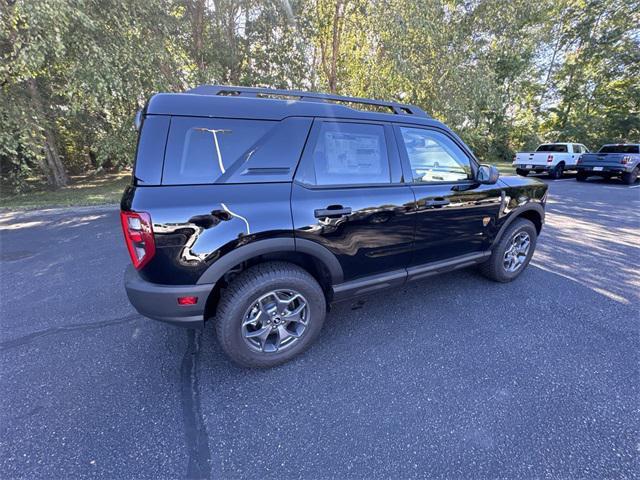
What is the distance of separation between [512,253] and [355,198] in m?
2.51

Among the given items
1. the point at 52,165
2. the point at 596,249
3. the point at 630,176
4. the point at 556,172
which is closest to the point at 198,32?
the point at 52,165

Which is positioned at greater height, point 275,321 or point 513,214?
point 513,214

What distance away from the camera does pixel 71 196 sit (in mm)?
9359

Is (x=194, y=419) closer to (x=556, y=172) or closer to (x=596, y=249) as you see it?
(x=596, y=249)

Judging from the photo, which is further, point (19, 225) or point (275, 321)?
point (19, 225)

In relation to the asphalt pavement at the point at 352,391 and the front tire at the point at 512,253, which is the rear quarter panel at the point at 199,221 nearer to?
the asphalt pavement at the point at 352,391

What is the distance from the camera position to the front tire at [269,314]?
6.73 ft

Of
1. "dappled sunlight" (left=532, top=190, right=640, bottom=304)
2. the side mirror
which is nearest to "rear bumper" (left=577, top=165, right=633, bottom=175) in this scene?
"dappled sunlight" (left=532, top=190, right=640, bottom=304)

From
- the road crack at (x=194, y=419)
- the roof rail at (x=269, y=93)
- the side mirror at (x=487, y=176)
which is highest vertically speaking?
the roof rail at (x=269, y=93)

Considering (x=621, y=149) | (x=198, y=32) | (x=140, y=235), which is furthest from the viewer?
(x=621, y=149)

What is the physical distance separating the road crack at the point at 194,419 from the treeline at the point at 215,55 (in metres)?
7.41

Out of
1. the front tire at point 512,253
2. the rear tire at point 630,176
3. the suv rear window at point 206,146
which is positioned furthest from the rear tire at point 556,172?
the suv rear window at point 206,146

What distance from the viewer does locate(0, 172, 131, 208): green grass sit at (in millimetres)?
8262

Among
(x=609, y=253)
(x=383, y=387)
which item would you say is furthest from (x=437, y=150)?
(x=609, y=253)
